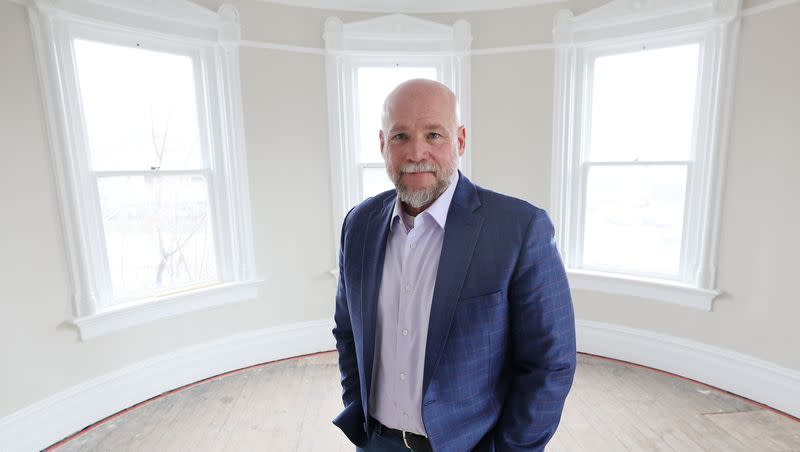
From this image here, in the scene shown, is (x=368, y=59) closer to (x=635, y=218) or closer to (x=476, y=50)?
(x=476, y=50)

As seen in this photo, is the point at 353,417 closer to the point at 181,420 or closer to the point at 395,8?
the point at 181,420

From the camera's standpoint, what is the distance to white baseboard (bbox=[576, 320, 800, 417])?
242cm

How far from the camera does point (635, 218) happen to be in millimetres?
3010

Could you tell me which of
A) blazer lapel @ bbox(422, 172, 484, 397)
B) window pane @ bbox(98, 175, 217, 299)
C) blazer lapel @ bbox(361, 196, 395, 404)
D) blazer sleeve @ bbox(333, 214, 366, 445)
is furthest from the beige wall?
blazer lapel @ bbox(422, 172, 484, 397)

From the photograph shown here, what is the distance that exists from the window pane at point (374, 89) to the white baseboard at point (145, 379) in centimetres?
157

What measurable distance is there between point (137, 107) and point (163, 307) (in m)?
1.30

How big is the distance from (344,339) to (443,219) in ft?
1.91

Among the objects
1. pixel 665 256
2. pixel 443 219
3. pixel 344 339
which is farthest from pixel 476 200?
pixel 665 256

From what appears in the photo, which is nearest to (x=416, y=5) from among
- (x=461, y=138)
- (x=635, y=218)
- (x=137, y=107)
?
(x=137, y=107)

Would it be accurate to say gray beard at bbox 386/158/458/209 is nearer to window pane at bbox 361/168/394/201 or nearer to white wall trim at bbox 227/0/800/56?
window pane at bbox 361/168/394/201

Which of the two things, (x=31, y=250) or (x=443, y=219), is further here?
(x=31, y=250)

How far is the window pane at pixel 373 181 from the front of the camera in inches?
131

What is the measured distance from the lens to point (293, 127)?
10.1ft

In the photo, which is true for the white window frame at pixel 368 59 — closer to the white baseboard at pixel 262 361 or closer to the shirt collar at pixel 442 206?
the white baseboard at pixel 262 361
